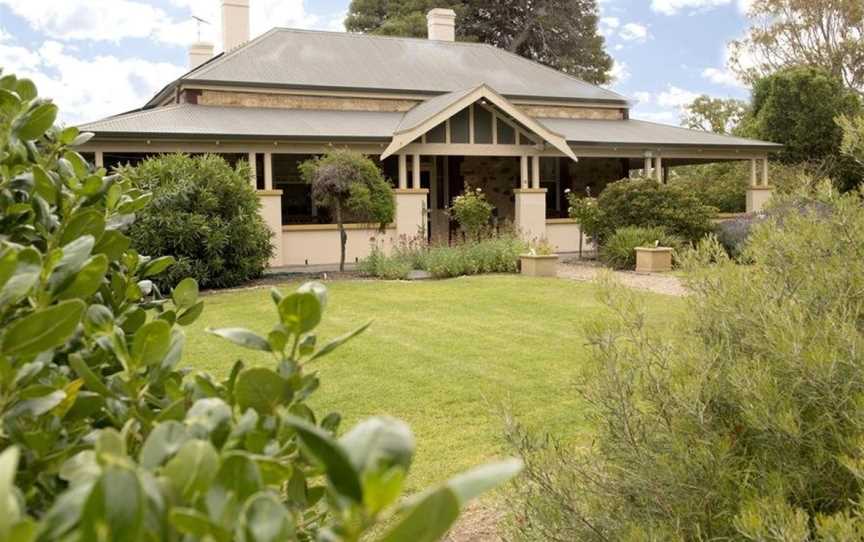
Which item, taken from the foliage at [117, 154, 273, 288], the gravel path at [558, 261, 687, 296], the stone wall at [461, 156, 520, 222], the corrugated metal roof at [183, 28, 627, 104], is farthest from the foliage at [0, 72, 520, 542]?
the stone wall at [461, 156, 520, 222]

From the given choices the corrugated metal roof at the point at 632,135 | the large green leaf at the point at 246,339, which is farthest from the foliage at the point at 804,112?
the large green leaf at the point at 246,339

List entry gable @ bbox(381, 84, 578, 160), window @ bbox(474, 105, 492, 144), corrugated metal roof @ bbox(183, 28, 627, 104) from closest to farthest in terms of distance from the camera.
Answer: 1. entry gable @ bbox(381, 84, 578, 160)
2. window @ bbox(474, 105, 492, 144)
3. corrugated metal roof @ bbox(183, 28, 627, 104)

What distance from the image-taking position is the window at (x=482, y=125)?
2098cm

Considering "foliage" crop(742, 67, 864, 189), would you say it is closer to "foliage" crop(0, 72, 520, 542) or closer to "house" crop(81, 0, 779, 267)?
"house" crop(81, 0, 779, 267)

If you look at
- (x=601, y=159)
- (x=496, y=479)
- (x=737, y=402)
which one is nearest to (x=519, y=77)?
(x=601, y=159)

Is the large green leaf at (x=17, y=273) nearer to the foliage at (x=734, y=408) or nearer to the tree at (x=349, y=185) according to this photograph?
the foliage at (x=734, y=408)

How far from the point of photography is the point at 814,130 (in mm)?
30234

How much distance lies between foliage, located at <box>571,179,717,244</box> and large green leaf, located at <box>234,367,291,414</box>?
60.4ft

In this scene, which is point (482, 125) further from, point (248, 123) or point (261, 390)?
point (261, 390)

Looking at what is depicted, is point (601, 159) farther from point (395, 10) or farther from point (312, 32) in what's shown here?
point (395, 10)

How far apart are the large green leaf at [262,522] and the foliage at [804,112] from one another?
32.3 m

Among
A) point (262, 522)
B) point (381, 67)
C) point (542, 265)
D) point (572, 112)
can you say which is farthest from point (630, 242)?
point (262, 522)

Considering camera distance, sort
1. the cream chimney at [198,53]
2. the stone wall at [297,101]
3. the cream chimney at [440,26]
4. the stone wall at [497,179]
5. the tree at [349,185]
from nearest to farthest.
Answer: the tree at [349,185] < the stone wall at [297,101] < the stone wall at [497,179] < the cream chimney at [198,53] < the cream chimney at [440,26]

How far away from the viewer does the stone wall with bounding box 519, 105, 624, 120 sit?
25.4 metres
